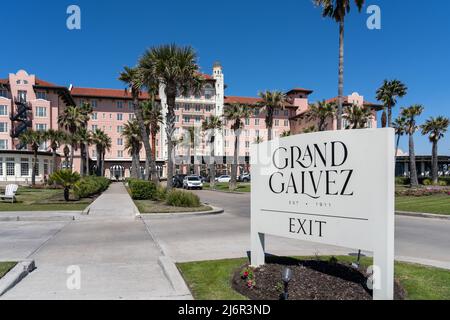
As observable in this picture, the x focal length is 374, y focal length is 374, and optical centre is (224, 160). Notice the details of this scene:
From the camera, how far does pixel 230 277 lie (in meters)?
6.34

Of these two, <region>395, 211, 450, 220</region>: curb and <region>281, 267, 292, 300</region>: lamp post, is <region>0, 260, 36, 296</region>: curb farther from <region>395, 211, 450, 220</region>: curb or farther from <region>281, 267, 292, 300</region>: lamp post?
<region>395, 211, 450, 220</region>: curb

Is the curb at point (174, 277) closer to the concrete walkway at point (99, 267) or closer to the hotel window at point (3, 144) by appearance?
the concrete walkway at point (99, 267)

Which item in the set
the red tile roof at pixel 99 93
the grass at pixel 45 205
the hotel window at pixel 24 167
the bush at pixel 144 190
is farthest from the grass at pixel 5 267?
the red tile roof at pixel 99 93

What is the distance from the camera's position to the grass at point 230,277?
17.8 feet

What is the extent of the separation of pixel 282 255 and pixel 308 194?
2.92 m

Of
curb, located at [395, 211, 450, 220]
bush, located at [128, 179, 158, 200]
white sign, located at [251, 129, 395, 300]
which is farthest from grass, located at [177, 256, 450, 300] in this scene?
bush, located at [128, 179, 158, 200]

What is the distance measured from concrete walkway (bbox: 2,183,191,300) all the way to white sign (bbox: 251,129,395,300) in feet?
6.62

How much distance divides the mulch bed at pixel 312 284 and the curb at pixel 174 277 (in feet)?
2.57

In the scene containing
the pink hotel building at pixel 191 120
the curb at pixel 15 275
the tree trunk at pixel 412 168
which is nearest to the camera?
the curb at pixel 15 275

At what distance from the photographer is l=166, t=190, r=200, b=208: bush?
758 inches

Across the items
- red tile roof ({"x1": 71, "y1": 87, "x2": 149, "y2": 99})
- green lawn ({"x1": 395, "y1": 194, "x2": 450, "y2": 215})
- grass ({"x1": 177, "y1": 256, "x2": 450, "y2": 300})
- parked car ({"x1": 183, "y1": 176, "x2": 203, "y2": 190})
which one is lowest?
parked car ({"x1": 183, "y1": 176, "x2": 203, "y2": 190})

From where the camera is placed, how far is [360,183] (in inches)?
199
